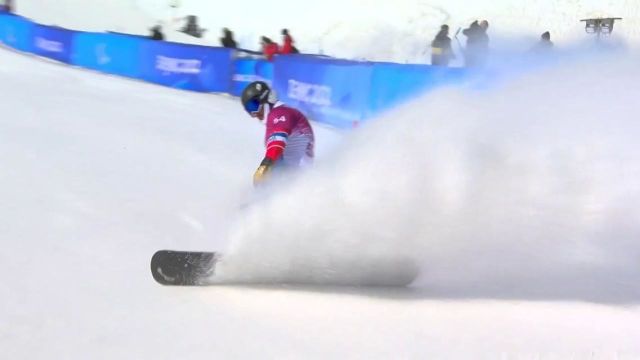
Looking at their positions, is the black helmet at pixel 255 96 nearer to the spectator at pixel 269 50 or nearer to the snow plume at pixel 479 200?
the snow plume at pixel 479 200

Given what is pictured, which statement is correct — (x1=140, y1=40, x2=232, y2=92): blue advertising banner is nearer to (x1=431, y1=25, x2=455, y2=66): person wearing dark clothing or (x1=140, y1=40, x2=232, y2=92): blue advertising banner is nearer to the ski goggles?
(x1=431, y1=25, x2=455, y2=66): person wearing dark clothing

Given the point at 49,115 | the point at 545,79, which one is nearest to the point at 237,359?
the point at 545,79

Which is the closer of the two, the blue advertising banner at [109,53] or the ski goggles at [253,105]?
the ski goggles at [253,105]

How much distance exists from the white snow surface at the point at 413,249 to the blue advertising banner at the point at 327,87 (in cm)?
573

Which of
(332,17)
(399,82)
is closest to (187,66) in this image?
(399,82)

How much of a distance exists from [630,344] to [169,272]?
2.35 meters

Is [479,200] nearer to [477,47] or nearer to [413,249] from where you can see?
[413,249]

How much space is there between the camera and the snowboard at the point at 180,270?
156 inches

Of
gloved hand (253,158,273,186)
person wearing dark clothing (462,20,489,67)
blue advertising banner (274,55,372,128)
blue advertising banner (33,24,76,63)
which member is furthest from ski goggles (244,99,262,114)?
blue advertising banner (33,24,76,63)

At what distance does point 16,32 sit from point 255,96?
23086mm

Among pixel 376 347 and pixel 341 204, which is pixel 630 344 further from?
pixel 341 204

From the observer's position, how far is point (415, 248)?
4.02 m

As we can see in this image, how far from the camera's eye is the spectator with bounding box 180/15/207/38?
1298 inches

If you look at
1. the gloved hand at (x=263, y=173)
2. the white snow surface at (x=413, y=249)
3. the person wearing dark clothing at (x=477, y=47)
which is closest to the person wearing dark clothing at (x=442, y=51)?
the person wearing dark clothing at (x=477, y=47)
